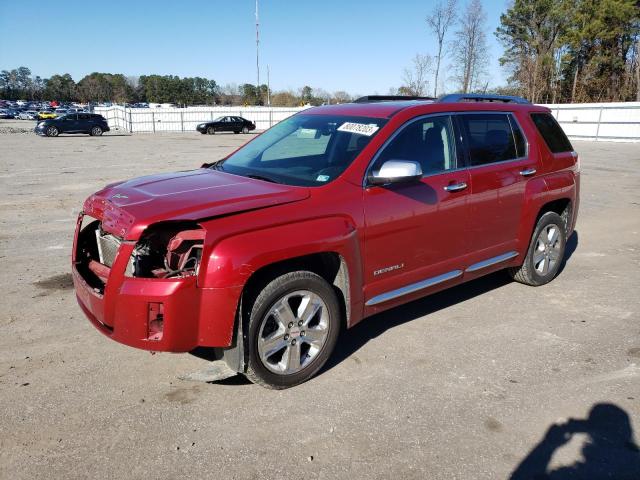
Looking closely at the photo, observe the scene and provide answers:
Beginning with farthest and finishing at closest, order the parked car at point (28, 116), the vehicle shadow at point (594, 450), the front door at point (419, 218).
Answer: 1. the parked car at point (28, 116)
2. the front door at point (419, 218)
3. the vehicle shadow at point (594, 450)

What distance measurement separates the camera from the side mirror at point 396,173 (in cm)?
359

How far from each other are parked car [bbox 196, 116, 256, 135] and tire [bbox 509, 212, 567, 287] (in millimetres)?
36993

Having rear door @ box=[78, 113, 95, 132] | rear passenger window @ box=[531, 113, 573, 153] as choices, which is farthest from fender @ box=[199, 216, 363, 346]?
rear door @ box=[78, 113, 95, 132]

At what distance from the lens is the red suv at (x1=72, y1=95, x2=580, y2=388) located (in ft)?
10.1

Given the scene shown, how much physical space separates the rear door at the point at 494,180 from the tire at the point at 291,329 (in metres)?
1.64

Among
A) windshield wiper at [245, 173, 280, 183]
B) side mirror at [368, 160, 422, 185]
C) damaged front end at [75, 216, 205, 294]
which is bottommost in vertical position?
damaged front end at [75, 216, 205, 294]

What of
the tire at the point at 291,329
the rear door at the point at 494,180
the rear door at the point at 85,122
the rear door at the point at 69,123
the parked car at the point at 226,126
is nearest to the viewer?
the tire at the point at 291,329

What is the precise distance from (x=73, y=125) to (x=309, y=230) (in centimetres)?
3445

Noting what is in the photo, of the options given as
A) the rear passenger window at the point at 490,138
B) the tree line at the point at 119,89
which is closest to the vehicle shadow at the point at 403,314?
the rear passenger window at the point at 490,138

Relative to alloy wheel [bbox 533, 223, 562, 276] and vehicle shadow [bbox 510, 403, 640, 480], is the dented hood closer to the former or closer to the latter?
vehicle shadow [bbox 510, 403, 640, 480]

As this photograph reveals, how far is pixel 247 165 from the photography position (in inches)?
175

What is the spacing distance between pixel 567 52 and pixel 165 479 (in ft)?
190

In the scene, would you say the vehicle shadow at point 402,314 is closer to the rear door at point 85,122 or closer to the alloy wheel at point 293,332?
the alloy wheel at point 293,332

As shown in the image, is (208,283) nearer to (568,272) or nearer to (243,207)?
(243,207)
